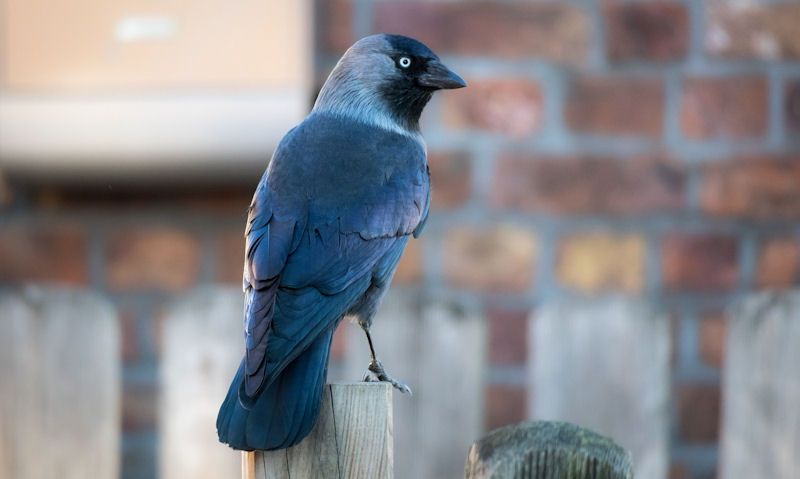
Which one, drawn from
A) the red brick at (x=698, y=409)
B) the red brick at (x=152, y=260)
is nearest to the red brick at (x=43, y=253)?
the red brick at (x=152, y=260)

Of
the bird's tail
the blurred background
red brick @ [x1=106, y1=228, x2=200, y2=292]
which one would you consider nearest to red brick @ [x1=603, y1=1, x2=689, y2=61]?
the blurred background

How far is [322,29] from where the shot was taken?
9.15 feet

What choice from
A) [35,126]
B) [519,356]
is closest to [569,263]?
[519,356]

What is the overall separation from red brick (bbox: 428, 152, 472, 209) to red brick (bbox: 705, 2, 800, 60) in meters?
0.56

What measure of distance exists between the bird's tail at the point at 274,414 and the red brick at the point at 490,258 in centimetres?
84

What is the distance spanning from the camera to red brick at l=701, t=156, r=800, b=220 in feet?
8.94

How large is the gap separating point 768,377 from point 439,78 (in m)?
0.83

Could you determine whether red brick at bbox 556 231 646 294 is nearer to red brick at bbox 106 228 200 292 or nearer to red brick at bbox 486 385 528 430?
red brick at bbox 486 385 528 430

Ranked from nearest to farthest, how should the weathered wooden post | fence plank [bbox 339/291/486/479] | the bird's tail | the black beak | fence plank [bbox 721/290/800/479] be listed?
1. the weathered wooden post
2. the bird's tail
3. fence plank [bbox 721/290/800/479]
4. fence plank [bbox 339/291/486/479]
5. the black beak

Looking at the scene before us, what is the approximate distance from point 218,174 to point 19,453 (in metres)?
1.07

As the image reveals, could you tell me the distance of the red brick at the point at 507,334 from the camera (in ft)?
8.75

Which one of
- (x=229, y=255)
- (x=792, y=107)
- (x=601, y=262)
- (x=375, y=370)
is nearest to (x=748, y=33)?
(x=792, y=107)

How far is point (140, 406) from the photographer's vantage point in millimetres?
3199

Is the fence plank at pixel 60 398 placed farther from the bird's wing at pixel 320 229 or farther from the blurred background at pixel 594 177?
the bird's wing at pixel 320 229
